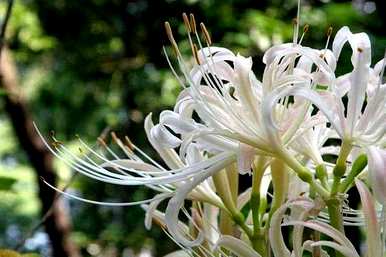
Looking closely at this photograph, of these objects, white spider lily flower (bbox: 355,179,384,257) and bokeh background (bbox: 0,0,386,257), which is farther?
bokeh background (bbox: 0,0,386,257)

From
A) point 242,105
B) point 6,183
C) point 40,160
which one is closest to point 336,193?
point 242,105

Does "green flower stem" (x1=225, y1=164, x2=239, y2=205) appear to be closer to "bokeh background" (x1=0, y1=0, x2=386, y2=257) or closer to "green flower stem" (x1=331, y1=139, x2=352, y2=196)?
"green flower stem" (x1=331, y1=139, x2=352, y2=196)

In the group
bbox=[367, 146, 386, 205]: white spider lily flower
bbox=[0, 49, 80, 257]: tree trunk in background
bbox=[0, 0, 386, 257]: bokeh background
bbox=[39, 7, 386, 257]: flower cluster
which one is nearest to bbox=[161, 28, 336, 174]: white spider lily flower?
bbox=[39, 7, 386, 257]: flower cluster

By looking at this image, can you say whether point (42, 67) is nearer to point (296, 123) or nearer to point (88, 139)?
point (88, 139)

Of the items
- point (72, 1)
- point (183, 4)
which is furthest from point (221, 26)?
point (72, 1)

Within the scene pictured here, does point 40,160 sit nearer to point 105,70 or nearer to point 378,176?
point 105,70
